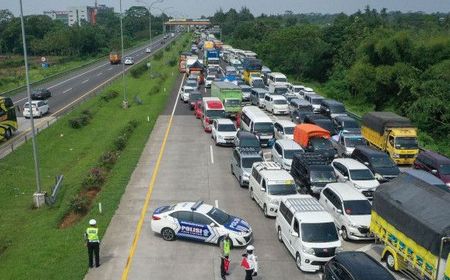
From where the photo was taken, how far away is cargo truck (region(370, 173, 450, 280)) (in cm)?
1440

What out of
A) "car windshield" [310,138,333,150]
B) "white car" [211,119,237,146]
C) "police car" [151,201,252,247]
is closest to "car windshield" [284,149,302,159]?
"car windshield" [310,138,333,150]

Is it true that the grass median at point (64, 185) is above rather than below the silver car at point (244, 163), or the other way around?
below

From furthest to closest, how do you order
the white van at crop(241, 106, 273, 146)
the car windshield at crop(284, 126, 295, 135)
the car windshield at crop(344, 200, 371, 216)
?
the car windshield at crop(284, 126, 295, 135)
the white van at crop(241, 106, 273, 146)
the car windshield at crop(344, 200, 371, 216)

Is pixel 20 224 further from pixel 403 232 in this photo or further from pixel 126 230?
pixel 403 232

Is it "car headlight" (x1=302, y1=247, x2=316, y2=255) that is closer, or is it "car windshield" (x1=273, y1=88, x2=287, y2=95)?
"car headlight" (x1=302, y1=247, x2=316, y2=255)

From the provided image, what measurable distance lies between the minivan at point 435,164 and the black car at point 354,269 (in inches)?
486

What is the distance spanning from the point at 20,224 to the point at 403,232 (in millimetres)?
15944

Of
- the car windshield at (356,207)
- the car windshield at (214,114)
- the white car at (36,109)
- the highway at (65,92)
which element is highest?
the car windshield at (356,207)

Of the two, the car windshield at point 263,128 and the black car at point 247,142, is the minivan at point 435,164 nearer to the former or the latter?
the black car at point 247,142

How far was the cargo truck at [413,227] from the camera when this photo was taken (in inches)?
567

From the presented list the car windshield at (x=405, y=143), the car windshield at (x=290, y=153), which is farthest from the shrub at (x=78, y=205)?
the car windshield at (x=405, y=143)

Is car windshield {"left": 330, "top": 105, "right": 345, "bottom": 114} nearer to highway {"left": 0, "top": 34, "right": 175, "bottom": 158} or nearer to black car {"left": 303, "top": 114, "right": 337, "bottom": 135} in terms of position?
black car {"left": 303, "top": 114, "right": 337, "bottom": 135}

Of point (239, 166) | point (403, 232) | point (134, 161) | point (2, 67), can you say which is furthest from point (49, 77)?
point (403, 232)

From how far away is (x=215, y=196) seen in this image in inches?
953
